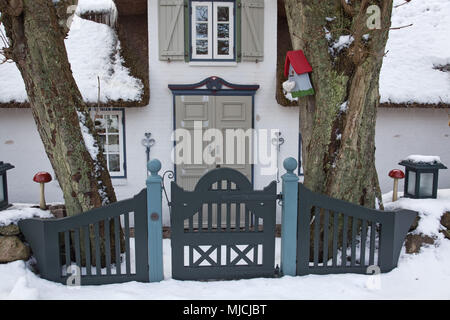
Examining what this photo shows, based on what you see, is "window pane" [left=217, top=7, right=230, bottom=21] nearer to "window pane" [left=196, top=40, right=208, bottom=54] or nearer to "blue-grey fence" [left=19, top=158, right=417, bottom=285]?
"window pane" [left=196, top=40, right=208, bottom=54]

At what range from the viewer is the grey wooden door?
6.45 meters

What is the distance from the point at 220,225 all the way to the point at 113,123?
12.8ft

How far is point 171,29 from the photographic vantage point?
6.25 meters

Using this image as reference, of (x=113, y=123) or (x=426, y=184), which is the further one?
(x=113, y=123)

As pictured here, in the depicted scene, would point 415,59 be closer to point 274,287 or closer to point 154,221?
point 274,287

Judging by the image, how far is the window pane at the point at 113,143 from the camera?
659cm

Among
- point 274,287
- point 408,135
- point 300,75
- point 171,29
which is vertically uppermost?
point 171,29

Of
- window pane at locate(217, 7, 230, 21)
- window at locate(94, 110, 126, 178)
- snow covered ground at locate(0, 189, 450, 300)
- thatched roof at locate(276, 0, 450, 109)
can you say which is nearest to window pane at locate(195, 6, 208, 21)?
window pane at locate(217, 7, 230, 21)

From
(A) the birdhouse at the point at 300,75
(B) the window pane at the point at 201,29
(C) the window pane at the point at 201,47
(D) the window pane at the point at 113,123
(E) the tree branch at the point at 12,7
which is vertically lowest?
(D) the window pane at the point at 113,123

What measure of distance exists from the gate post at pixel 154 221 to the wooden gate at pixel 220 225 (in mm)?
120

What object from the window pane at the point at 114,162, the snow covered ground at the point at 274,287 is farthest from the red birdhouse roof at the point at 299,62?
the window pane at the point at 114,162

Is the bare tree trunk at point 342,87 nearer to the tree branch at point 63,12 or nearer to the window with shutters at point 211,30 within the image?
the tree branch at point 63,12

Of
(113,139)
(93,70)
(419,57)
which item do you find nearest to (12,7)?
(93,70)
